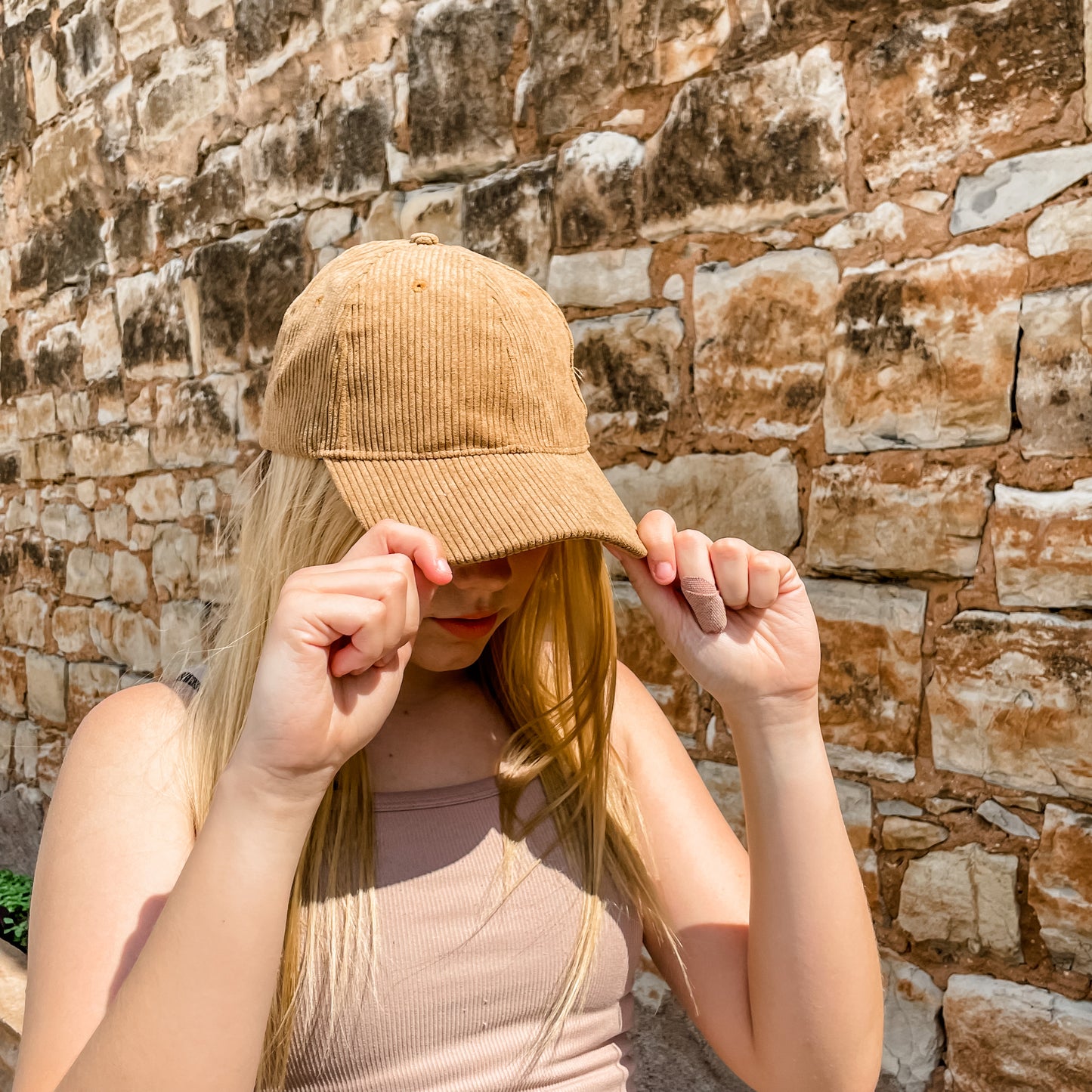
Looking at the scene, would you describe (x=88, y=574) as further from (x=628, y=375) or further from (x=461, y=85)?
(x=628, y=375)

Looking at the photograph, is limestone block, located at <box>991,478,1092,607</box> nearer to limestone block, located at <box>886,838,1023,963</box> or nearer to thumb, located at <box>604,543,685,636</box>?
limestone block, located at <box>886,838,1023,963</box>

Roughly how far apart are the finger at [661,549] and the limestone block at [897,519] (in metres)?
0.84

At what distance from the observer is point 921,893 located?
1924 mm

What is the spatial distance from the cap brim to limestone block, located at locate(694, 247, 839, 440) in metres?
1.04

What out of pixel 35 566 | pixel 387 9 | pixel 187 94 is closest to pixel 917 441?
pixel 387 9

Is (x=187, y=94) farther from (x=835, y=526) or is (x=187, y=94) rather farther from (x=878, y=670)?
(x=878, y=670)

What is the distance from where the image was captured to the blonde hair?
3.88ft

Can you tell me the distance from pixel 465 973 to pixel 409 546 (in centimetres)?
54

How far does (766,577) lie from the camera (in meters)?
1.20

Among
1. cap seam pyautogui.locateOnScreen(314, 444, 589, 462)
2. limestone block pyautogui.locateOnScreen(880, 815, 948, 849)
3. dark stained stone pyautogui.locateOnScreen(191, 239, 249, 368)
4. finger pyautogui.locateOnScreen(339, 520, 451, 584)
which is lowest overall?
limestone block pyautogui.locateOnScreen(880, 815, 948, 849)

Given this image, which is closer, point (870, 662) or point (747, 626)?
point (747, 626)

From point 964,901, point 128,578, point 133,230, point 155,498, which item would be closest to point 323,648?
point 964,901

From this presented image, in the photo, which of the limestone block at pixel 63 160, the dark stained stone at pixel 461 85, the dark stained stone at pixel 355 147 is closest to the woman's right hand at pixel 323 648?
the dark stained stone at pixel 461 85

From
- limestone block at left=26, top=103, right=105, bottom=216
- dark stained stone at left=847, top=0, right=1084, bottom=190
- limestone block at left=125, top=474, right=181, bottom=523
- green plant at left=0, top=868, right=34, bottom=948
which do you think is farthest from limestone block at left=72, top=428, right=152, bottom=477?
dark stained stone at left=847, top=0, right=1084, bottom=190
